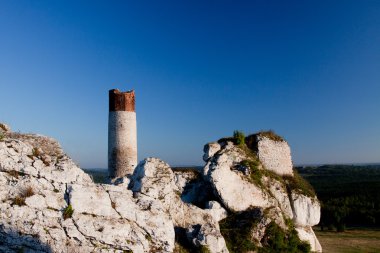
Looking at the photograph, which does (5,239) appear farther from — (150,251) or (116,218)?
(150,251)

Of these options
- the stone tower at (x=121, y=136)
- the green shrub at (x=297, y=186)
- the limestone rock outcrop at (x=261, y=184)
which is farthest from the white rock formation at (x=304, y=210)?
the stone tower at (x=121, y=136)

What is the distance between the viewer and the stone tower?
24.6 meters

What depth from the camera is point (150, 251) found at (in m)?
13.0

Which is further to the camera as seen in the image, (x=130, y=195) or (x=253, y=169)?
(x=253, y=169)

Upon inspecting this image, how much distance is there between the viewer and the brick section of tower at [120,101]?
24938 mm

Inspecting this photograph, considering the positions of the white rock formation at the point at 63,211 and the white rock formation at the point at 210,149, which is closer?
the white rock formation at the point at 63,211

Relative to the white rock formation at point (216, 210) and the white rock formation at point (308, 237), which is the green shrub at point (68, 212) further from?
the white rock formation at point (308, 237)

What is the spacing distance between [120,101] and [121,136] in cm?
245

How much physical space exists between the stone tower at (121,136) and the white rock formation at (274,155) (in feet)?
28.6

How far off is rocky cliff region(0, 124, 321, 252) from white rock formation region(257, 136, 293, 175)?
2.08 feet

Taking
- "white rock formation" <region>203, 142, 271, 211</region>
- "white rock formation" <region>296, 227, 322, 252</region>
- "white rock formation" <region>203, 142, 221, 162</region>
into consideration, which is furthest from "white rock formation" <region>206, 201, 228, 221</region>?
"white rock formation" <region>296, 227, 322, 252</region>

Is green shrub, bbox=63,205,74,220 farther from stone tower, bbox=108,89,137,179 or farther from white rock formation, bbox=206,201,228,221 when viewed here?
stone tower, bbox=108,89,137,179

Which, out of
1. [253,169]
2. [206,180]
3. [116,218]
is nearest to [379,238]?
[253,169]

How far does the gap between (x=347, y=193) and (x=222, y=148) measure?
51239mm
